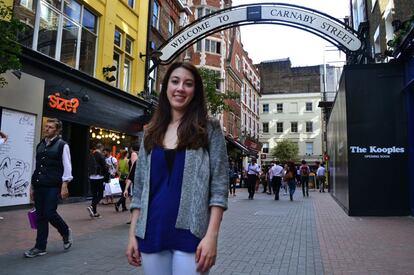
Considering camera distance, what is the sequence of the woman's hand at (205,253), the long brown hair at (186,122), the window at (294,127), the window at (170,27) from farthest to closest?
the window at (294,127) < the window at (170,27) < the long brown hair at (186,122) < the woman's hand at (205,253)

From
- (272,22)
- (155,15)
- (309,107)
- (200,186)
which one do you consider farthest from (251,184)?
(309,107)

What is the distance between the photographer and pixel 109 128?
1634 centimetres

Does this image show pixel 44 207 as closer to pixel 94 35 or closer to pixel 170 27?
pixel 94 35

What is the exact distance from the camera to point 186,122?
2.26 metres

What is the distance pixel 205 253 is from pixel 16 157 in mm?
10478

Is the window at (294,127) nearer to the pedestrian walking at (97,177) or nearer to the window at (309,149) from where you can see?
the window at (309,149)

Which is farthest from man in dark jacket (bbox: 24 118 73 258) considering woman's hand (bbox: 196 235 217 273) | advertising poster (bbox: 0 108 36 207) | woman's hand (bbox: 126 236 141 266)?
advertising poster (bbox: 0 108 36 207)

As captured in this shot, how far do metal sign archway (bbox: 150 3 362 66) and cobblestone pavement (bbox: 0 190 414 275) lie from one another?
634 centimetres

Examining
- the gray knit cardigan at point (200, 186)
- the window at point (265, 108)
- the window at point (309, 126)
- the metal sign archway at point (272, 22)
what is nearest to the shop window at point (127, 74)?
the metal sign archway at point (272, 22)

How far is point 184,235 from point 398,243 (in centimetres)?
629

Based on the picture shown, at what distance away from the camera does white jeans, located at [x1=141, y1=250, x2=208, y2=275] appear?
6.68 feet

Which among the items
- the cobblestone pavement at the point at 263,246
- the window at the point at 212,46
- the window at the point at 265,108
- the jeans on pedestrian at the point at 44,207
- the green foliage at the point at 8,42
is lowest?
the cobblestone pavement at the point at 263,246

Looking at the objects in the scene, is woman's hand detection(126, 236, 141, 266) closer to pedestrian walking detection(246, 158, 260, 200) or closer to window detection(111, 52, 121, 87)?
window detection(111, 52, 121, 87)

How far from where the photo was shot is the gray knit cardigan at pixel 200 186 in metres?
2.05
